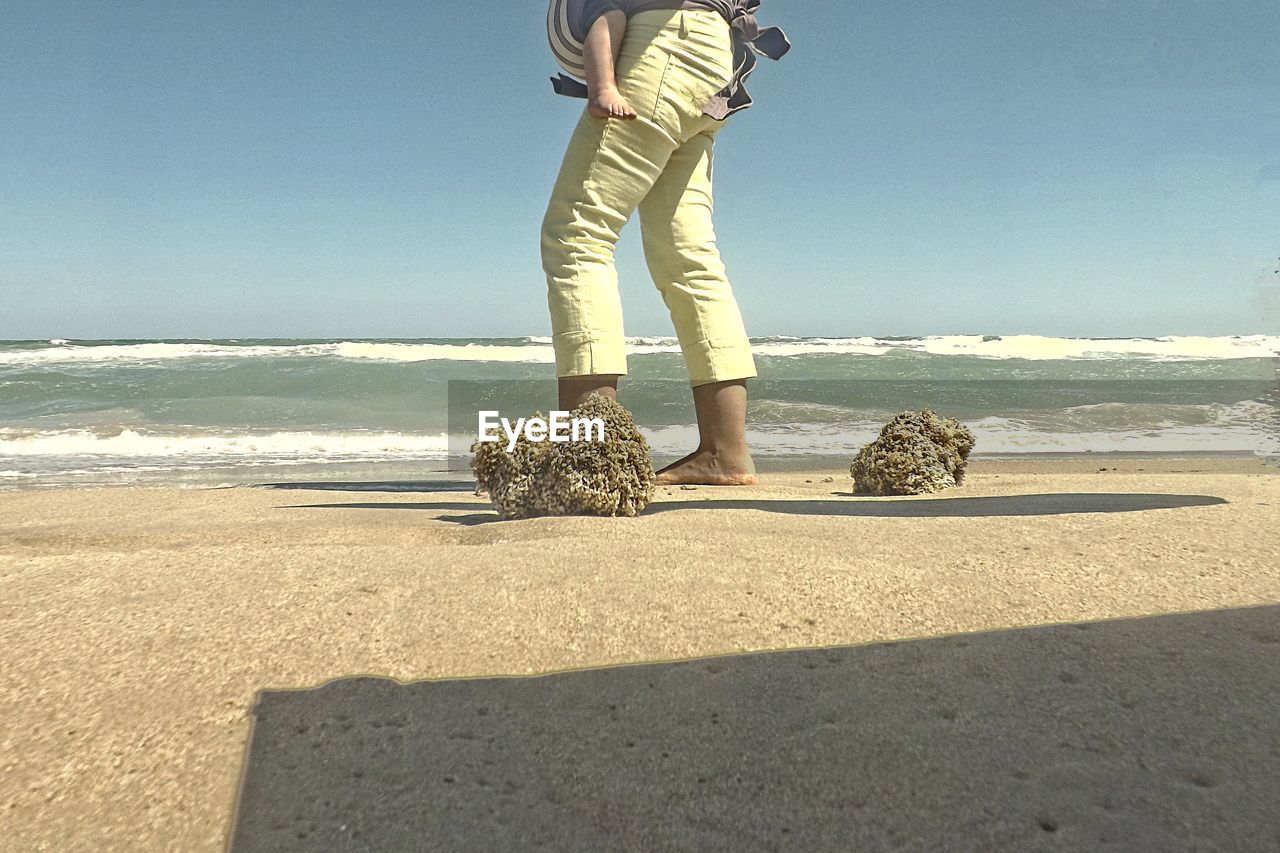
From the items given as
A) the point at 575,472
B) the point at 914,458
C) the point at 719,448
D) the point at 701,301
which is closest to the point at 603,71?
the point at 701,301

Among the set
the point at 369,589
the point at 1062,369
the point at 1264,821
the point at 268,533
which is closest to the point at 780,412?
the point at 268,533

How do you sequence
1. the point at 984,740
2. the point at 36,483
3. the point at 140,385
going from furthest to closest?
the point at 140,385
the point at 36,483
the point at 984,740

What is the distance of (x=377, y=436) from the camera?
784 centimetres

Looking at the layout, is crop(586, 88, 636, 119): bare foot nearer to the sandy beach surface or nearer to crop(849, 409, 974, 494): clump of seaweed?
the sandy beach surface

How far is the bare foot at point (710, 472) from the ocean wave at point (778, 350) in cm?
1491

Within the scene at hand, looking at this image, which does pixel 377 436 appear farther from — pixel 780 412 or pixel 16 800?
pixel 16 800

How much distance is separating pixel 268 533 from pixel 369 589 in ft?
4.17

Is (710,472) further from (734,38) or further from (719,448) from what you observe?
(734,38)

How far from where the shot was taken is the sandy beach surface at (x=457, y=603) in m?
1.21

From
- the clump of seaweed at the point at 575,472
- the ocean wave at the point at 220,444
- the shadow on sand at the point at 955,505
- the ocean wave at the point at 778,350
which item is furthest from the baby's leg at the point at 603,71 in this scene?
the ocean wave at the point at 778,350

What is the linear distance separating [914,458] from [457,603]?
9.73 feet

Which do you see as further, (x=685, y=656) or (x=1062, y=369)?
(x=1062, y=369)

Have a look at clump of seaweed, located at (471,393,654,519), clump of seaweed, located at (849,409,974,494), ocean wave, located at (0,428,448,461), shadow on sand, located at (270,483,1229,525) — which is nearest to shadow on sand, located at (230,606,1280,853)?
shadow on sand, located at (270,483,1229,525)

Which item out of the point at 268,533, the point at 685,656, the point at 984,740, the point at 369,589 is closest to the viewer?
the point at 984,740
